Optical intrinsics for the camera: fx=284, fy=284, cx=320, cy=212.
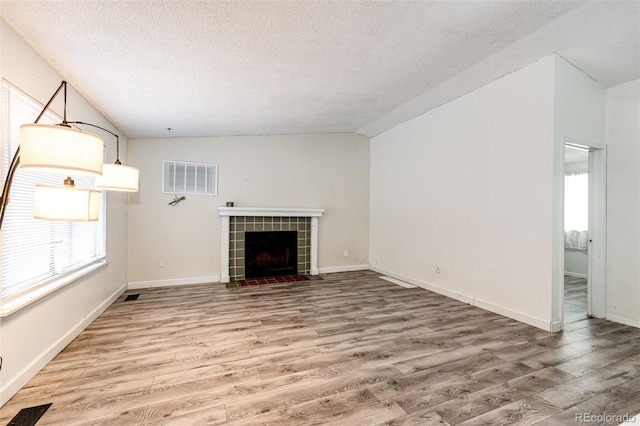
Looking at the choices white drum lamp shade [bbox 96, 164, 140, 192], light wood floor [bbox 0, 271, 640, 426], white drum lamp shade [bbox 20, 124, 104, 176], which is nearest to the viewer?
white drum lamp shade [bbox 20, 124, 104, 176]

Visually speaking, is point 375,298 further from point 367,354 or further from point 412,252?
point 367,354

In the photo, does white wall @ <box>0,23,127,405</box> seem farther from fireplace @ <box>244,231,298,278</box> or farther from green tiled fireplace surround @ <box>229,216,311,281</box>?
fireplace @ <box>244,231,298,278</box>

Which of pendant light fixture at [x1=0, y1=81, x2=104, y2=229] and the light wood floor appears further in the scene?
the light wood floor

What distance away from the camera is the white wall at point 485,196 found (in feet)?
9.91

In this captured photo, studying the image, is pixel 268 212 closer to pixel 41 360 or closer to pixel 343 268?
pixel 343 268

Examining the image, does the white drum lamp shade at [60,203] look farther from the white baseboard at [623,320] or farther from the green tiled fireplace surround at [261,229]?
the white baseboard at [623,320]

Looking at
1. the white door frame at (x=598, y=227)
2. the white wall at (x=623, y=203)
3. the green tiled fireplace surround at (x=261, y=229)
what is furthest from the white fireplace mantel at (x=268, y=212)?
the white wall at (x=623, y=203)

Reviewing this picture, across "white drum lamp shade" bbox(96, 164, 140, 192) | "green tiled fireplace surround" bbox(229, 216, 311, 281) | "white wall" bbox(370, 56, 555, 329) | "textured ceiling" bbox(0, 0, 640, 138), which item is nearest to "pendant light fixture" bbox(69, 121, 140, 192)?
"white drum lamp shade" bbox(96, 164, 140, 192)

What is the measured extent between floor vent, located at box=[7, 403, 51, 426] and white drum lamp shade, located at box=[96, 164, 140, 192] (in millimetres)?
1494

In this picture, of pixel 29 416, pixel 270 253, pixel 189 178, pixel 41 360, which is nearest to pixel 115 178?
pixel 41 360

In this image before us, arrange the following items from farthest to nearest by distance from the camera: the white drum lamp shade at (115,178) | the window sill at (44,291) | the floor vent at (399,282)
Answer: 1. the floor vent at (399,282)
2. the white drum lamp shade at (115,178)
3. the window sill at (44,291)

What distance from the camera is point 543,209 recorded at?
298cm

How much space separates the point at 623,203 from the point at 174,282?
619 centimetres

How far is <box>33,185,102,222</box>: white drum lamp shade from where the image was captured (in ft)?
5.13
